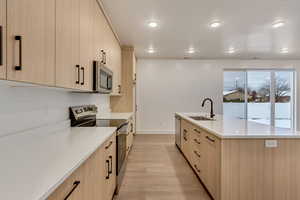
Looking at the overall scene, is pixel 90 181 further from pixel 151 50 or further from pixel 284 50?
pixel 284 50

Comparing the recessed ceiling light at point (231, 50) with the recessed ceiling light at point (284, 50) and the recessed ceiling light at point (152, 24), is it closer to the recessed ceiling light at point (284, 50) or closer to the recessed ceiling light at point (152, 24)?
the recessed ceiling light at point (284, 50)

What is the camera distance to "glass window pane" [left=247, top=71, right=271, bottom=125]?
269 inches

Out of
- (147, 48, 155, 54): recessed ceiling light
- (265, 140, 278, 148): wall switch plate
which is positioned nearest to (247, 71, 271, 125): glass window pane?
(147, 48, 155, 54): recessed ceiling light

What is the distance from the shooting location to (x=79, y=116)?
2.65 metres

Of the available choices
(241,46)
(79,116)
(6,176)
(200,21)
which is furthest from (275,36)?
(6,176)

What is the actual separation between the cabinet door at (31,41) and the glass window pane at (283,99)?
297 inches

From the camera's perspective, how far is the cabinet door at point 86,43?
2.06 metres

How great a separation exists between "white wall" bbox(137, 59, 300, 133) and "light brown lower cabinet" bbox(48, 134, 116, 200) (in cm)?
472

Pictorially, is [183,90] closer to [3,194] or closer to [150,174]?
[150,174]

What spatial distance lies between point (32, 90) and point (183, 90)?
549cm

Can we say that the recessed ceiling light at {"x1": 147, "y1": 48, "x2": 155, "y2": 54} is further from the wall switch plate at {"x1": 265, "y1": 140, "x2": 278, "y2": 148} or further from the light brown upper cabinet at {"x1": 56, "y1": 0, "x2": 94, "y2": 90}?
the wall switch plate at {"x1": 265, "y1": 140, "x2": 278, "y2": 148}

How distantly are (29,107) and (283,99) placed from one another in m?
7.75

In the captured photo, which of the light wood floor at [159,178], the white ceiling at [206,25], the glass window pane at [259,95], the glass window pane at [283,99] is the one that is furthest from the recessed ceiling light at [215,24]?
the glass window pane at [283,99]

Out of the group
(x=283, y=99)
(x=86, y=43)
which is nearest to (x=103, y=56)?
(x=86, y=43)
